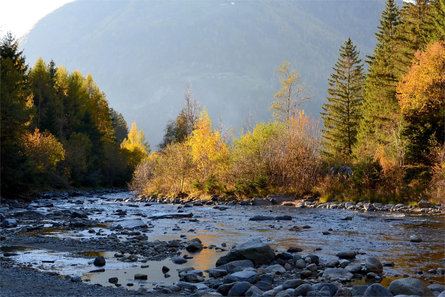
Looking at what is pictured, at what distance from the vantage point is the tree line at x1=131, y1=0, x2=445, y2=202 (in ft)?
96.9

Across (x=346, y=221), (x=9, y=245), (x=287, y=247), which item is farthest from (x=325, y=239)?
(x=9, y=245)

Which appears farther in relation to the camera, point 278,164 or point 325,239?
point 278,164

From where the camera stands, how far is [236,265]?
9398mm

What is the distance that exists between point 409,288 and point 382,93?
3941 centimetres

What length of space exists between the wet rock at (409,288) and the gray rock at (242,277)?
2.52 metres

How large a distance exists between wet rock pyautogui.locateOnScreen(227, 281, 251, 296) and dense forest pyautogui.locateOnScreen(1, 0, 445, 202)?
69.9 feet

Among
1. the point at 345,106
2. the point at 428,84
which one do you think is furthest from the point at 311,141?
the point at 345,106

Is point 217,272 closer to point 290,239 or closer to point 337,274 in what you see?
point 337,274

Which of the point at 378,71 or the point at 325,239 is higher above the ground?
the point at 378,71

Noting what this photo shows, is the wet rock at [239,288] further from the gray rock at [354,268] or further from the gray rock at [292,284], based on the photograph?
the gray rock at [354,268]

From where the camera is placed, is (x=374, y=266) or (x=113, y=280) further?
(x=374, y=266)

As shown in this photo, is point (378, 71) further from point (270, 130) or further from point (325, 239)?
point (325, 239)

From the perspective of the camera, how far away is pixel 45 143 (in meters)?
42.5

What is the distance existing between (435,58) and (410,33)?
10.8 meters
